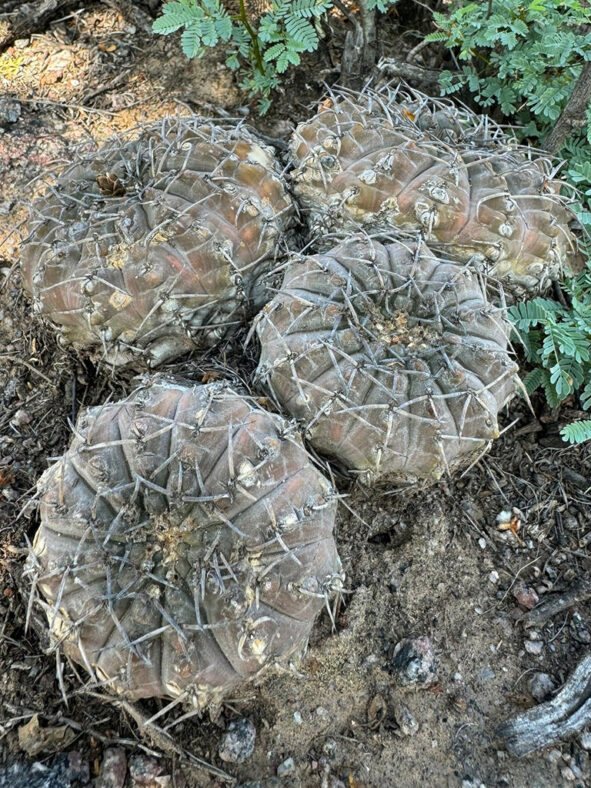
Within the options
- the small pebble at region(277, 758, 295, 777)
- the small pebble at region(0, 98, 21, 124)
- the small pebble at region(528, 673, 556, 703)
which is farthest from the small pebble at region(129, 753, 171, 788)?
the small pebble at region(0, 98, 21, 124)

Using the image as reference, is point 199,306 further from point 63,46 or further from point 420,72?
point 63,46

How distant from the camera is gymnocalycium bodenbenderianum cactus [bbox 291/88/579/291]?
2.64 metres

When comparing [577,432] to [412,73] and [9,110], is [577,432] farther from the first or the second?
[9,110]

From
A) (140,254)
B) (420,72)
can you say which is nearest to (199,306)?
(140,254)

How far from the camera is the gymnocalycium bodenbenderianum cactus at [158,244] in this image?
2.48 metres

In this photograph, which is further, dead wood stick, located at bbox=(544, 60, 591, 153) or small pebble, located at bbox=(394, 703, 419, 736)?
dead wood stick, located at bbox=(544, 60, 591, 153)

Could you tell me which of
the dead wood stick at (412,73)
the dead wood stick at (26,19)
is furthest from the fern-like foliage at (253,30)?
the dead wood stick at (26,19)

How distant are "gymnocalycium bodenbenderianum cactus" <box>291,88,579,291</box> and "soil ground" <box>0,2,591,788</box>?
34.7 inches

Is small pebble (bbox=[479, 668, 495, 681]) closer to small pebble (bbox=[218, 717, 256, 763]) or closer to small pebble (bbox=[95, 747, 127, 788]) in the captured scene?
small pebble (bbox=[218, 717, 256, 763])

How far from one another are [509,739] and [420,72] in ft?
12.1

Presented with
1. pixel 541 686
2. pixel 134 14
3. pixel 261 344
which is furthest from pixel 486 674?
pixel 134 14

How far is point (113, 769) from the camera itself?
95.0 inches

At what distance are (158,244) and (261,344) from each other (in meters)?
0.57

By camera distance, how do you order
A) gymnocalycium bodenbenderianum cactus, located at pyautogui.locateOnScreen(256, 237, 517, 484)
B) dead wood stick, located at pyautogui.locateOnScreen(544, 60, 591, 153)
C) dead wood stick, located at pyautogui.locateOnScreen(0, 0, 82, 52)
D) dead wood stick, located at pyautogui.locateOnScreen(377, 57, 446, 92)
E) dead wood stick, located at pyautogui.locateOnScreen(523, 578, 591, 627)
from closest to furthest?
gymnocalycium bodenbenderianum cactus, located at pyautogui.locateOnScreen(256, 237, 517, 484) < dead wood stick, located at pyautogui.locateOnScreen(523, 578, 591, 627) < dead wood stick, located at pyautogui.locateOnScreen(544, 60, 591, 153) < dead wood stick, located at pyautogui.locateOnScreen(377, 57, 446, 92) < dead wood stick, located at pyautogui.locateOnScreen(0, 0, 82, 52)
